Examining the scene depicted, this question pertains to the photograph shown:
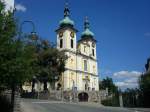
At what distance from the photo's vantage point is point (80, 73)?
9088 centimetres

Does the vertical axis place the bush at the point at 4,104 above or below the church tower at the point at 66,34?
below

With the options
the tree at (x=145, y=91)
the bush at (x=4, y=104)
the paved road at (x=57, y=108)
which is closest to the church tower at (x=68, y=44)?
the tree at (x=145, y=91)

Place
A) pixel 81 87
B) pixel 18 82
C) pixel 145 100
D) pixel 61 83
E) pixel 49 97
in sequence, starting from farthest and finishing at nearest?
pixel 81 87 → pixel 61 83 → pixel 49 97 → pixel 145 100 → pixel 18 82

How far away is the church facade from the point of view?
86.6 metres

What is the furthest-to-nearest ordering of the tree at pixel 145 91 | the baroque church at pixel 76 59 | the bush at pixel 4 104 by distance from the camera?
the baroque church at pixel 76 59, the tree at pixel 145 91, the bush at pixel 4 104

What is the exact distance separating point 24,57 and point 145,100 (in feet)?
91.4

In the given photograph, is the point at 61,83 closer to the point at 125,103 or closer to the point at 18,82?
the point at 125,103

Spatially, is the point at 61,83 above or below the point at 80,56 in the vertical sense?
below

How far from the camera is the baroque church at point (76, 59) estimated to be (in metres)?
85.4

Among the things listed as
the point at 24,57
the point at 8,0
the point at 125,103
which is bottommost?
the point at 125,103

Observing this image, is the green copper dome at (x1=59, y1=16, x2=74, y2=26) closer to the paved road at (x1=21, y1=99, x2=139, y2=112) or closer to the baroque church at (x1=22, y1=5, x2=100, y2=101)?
the baroque church at (x1=22, y1=5, x2=100, y2=101)

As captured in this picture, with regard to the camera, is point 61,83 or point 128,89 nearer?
point 128,89

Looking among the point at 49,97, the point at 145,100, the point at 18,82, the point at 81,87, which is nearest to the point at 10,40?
the point at 18,82

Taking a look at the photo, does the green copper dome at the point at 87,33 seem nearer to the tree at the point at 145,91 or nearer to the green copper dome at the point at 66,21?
the green copper dome at the point at 66,21
